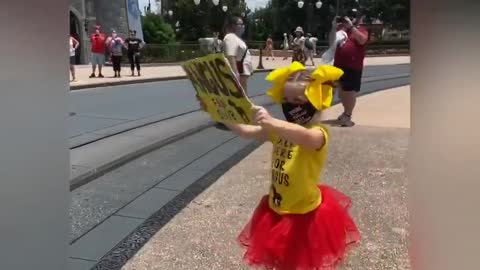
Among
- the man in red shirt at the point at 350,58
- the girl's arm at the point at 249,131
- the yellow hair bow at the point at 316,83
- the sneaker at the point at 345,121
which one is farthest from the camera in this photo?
the sneaker at the point at 345,121

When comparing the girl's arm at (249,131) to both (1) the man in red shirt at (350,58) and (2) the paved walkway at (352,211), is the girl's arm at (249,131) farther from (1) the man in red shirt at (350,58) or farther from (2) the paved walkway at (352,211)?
(1) the man in red shirt at (350,58)

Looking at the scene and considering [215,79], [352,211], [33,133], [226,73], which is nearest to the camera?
[226,73]

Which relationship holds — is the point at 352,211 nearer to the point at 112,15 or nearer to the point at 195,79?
the point at 195,79

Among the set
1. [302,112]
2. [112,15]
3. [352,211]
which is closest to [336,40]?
[352,211]

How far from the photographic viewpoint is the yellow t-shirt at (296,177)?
113 inches

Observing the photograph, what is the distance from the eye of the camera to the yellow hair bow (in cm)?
278

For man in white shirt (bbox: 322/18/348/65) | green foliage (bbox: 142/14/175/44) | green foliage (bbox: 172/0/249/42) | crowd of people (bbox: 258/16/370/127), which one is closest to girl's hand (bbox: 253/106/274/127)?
crowd of people (bbox: 258/16/370/127)

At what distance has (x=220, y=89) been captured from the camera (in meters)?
2.60

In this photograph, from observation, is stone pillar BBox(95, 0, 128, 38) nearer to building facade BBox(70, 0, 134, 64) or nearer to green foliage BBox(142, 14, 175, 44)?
building facade BBox(70, 0, 134, 64)

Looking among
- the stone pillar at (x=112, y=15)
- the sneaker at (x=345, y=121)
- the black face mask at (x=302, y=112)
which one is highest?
the stone pillar at (x=112, y=15)

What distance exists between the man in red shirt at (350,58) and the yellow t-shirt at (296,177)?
5.77 meters

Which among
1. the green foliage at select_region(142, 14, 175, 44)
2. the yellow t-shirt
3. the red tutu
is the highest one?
the green foliage at select_region(142, 14, 175, 44)

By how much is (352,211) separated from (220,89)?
251cm

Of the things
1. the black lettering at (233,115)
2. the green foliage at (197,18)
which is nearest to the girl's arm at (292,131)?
the black lettering at (233,115)
